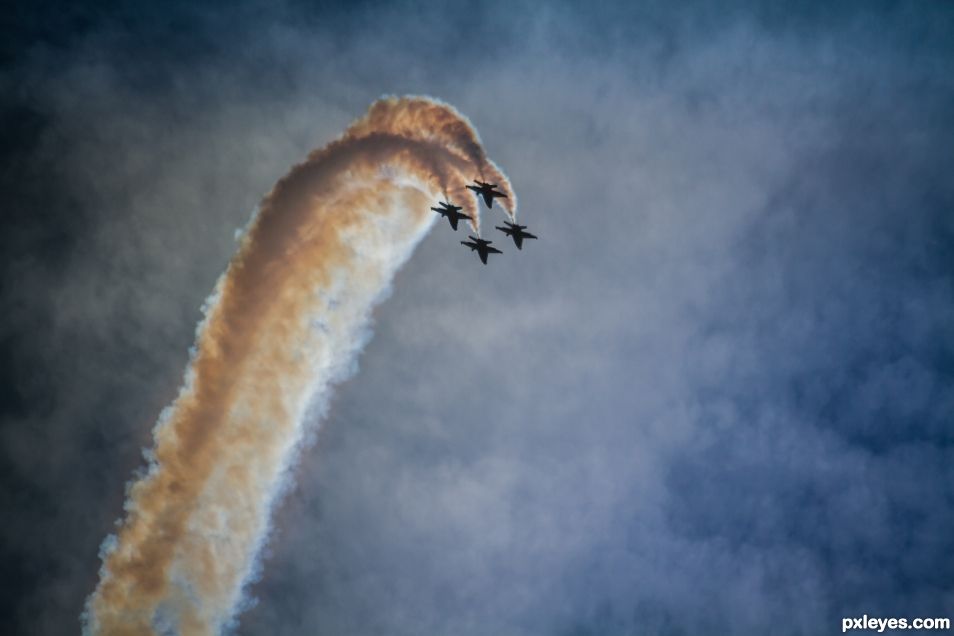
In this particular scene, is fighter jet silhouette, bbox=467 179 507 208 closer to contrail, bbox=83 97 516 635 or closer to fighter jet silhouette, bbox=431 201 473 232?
fighter jet silhouette, bbox=431 201 473 232

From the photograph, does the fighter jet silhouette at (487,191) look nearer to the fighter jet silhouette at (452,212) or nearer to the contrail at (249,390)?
the fighter jet silhouette at (452,212)

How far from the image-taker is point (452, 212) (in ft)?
254

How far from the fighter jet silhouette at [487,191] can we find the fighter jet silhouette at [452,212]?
2.62 m

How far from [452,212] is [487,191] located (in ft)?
13.0

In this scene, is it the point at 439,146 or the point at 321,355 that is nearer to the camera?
the point at 439,146

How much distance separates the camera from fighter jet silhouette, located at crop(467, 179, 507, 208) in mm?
75250

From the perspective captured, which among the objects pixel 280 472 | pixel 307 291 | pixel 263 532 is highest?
pixel 307 291

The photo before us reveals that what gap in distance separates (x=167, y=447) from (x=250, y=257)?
1921cm

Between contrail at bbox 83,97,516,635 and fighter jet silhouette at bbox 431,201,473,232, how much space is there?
4.86 m

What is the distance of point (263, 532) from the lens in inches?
3246

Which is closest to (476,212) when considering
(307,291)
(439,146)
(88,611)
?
(439,146)

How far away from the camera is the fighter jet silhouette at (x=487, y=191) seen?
247 ft

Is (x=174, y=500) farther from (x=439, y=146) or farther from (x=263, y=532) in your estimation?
(x=439, y=146)

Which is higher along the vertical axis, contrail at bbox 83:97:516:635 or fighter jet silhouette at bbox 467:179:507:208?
fighter jet silhouette at bbox 467:179:507:208
